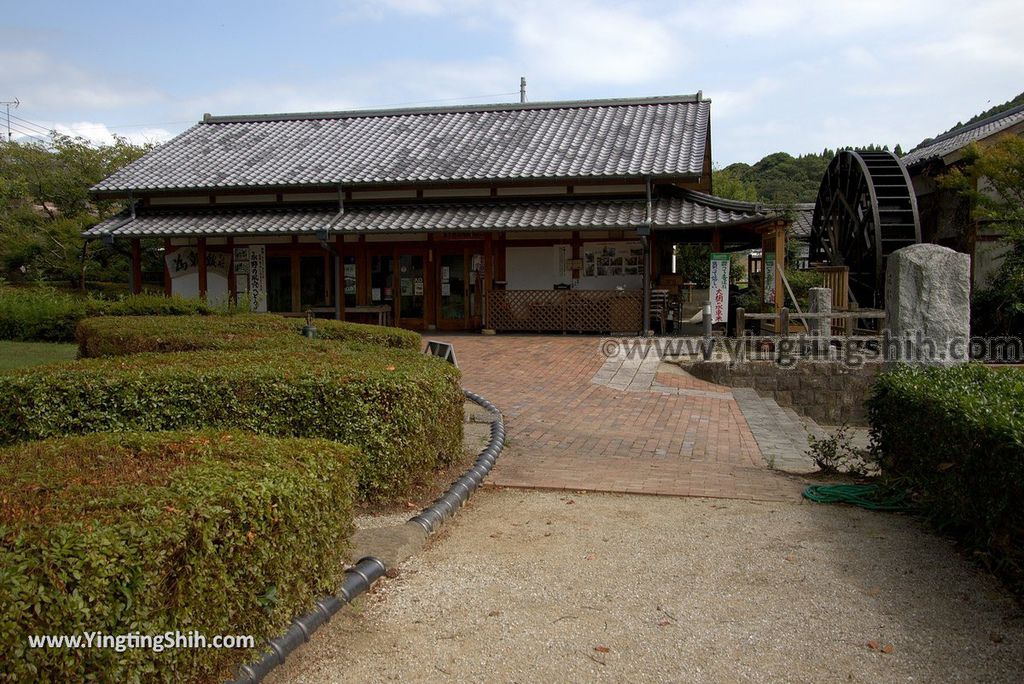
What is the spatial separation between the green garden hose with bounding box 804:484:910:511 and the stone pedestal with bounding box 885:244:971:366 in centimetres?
164

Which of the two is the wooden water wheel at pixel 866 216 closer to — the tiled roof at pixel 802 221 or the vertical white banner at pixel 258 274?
the tiled roof at pixel 802 221

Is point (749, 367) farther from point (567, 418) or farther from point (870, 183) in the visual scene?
point (870, 183)

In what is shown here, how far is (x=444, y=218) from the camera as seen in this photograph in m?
19.3

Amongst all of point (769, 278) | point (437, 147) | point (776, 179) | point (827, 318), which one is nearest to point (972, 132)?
point (769, 278)

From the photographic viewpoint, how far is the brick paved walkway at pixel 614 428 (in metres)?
6.84

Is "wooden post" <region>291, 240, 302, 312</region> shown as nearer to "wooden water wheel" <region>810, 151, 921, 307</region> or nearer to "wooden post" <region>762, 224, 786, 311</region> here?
"wooden post" <region>762, 224, 786, 311</region>

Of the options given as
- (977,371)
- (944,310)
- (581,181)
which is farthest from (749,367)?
(581,181)

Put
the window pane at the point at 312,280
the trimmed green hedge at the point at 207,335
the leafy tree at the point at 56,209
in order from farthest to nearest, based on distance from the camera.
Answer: the leafy tree at the point at 56,209
the window pane at the point at 312,280
the trimmed green hedge at the point at 207,335

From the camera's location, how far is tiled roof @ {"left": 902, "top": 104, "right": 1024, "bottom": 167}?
1922 cm

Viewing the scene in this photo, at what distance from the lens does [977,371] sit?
6480mm

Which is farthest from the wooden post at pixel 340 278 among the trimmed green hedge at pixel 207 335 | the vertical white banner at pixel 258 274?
the trimmed green hedge at pixel 207 335

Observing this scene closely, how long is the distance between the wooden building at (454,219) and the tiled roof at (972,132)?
512 cm

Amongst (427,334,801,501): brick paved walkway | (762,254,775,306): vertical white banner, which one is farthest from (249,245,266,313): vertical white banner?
(762,254,775,306): vertical white banner

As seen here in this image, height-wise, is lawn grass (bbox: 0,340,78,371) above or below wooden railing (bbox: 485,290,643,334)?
below
